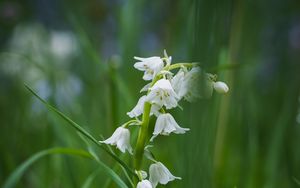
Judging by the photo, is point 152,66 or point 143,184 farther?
point 152,66

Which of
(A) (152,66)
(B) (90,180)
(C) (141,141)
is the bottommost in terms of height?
(B) (90,180)

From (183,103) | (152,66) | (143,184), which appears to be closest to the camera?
(143,184)

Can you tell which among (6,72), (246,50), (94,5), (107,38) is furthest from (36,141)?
(107,38)

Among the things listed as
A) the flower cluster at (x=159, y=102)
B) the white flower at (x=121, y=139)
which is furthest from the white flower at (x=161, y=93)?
the white flower at (x=121, y=139)

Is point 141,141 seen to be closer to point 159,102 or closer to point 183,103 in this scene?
point 159,102

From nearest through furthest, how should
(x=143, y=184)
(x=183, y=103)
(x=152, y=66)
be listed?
(x=143, y=184)
(x=152, y=66)
(x=183, y=103)

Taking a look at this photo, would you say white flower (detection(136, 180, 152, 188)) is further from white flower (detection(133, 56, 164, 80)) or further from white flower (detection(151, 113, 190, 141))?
white flower (detection(133, 56, 164, 80))

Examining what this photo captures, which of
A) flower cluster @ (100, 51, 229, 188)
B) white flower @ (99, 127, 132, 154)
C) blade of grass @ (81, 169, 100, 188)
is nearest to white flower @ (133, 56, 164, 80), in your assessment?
flower cluster @ (100, 51, 229, 188)

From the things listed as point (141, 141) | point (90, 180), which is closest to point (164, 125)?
point (141, 141)
